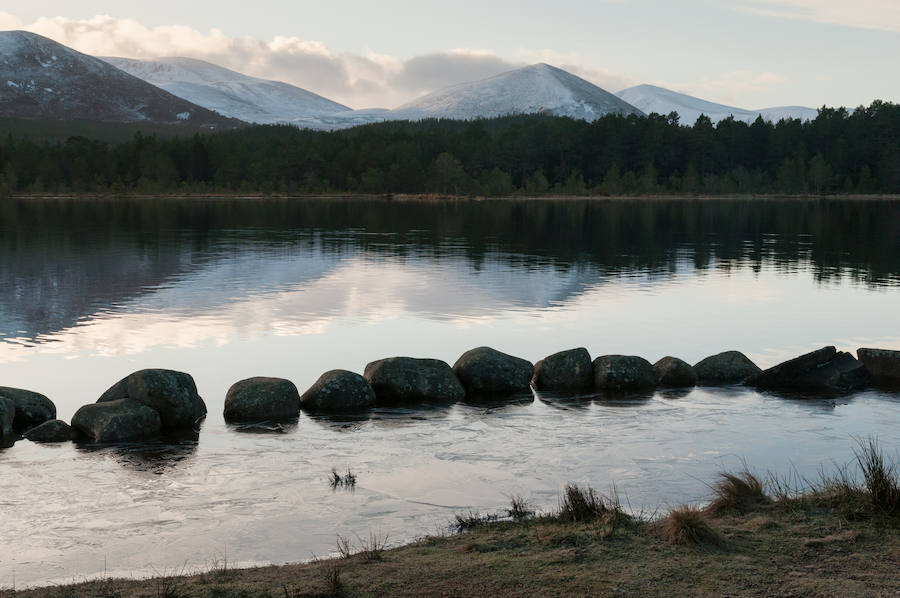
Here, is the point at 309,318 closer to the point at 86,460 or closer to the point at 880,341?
the point at 86,460

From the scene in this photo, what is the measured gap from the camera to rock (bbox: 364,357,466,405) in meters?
22.0

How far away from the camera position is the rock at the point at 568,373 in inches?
936

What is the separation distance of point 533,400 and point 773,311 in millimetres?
18825

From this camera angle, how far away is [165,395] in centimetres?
1912

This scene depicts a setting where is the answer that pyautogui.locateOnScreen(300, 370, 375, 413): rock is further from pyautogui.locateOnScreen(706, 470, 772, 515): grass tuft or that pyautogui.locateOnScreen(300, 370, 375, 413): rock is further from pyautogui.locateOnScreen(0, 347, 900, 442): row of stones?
pyautogui.locateOnScreen(706, 470, 772, 515): grass tuft

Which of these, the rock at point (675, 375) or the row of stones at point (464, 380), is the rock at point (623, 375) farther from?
the rock at point (675, 375)

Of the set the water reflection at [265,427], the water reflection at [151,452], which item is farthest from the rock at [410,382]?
the water reflection at [151,452]

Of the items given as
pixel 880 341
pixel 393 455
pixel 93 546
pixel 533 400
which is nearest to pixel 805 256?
pixel 880 341

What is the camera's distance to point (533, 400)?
2242cm

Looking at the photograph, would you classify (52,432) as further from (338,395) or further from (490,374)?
(490,374)

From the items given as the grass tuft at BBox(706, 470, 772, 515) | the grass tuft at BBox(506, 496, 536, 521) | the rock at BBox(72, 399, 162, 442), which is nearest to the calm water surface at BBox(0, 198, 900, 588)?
the grass tuft at BBox(506, 496, 536, 521)

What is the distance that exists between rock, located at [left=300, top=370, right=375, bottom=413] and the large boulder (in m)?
10.4

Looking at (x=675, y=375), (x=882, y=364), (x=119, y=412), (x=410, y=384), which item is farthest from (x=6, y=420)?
(x=882, y=364)

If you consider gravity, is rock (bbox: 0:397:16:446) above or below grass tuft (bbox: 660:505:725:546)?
below
